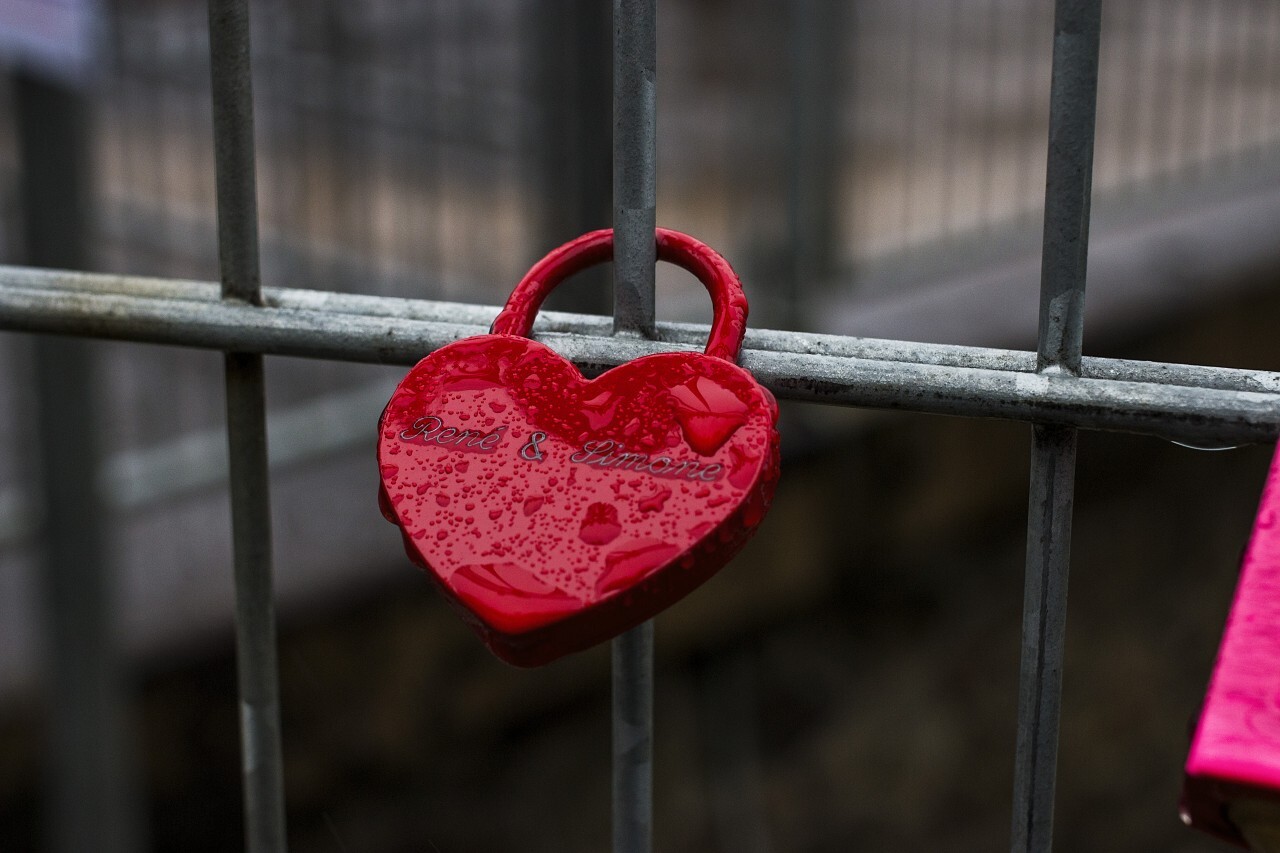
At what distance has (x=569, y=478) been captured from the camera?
0.52 meters

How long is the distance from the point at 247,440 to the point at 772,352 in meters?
0.23

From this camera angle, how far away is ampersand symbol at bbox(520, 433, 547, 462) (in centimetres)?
53

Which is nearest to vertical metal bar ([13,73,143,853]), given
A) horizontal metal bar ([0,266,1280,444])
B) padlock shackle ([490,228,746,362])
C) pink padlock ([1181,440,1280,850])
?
horizontal metal bar ([0,266,1280,444])

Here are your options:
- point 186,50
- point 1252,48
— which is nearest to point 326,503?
point 186,50

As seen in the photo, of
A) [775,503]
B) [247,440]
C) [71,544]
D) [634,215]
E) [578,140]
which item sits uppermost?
[634,215]

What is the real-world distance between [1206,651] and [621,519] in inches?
136

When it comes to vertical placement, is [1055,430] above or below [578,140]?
above

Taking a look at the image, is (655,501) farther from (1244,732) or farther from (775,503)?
(775,503)

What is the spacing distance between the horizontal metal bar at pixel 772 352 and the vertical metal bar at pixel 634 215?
Result: 0.08 feet

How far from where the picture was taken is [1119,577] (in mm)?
3592

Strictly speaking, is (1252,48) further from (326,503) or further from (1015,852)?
(1015,852)

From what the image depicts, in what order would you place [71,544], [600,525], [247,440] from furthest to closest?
[71,544], [247,440], [600,525]

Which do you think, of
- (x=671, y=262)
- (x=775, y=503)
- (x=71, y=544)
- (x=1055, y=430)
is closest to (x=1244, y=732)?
(x=1055, y=430)

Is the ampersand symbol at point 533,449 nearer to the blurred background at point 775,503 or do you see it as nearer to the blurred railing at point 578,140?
the blurred background at point 775,503
